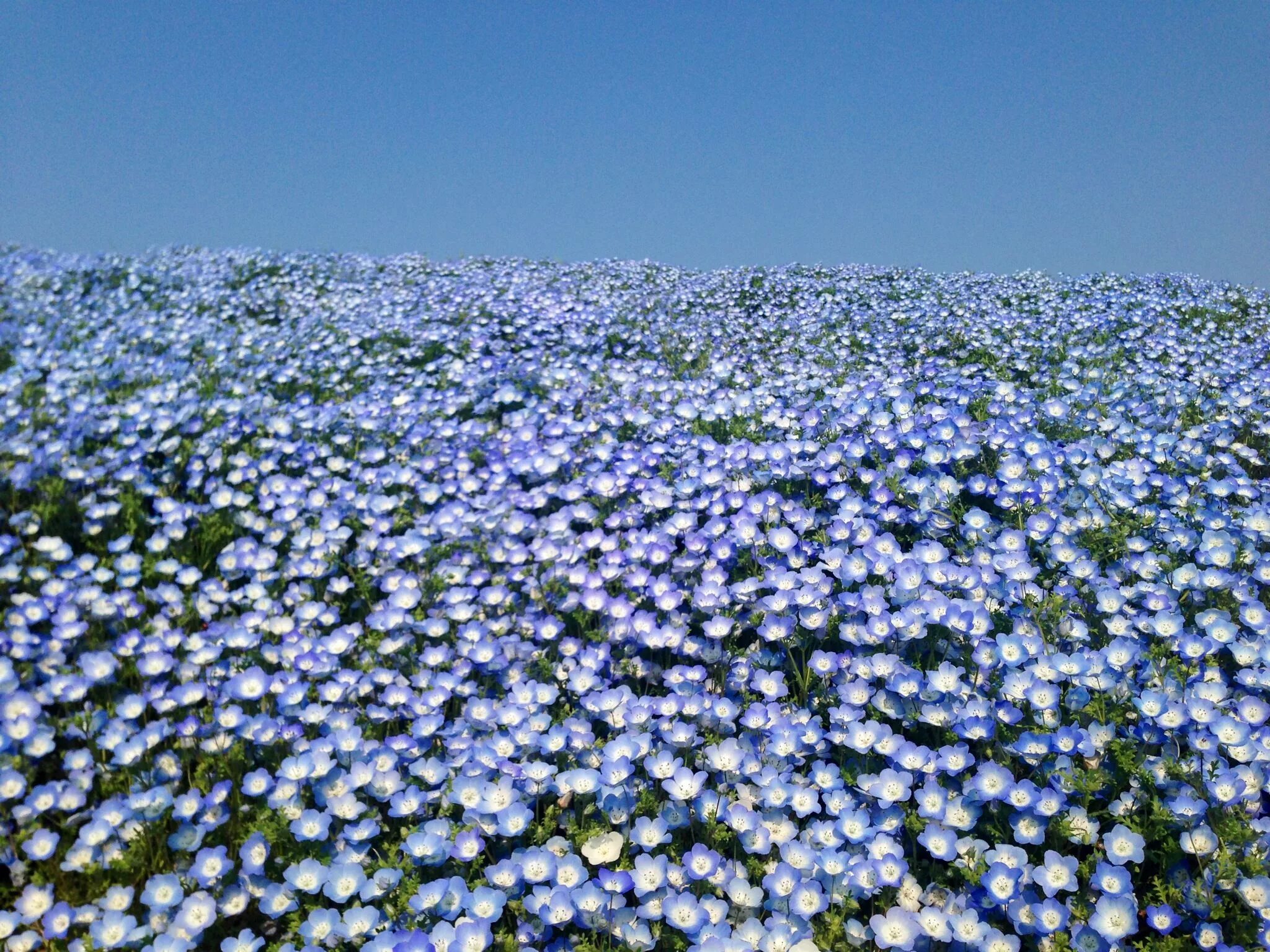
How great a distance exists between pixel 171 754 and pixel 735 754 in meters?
2.17

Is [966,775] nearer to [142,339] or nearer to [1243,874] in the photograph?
A: [1243,874]

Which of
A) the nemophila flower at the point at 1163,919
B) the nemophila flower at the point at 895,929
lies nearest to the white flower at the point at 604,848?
the nemophila flower at the point at 895,929

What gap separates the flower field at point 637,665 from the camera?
2.43 metres

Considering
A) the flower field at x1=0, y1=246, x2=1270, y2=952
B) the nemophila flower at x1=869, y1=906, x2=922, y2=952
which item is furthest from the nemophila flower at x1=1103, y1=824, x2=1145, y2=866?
the nemophila flower at x1=869, y1=906, x2=922, y2=952

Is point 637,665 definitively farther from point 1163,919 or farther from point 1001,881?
point 1163,919

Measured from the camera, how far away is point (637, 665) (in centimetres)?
352

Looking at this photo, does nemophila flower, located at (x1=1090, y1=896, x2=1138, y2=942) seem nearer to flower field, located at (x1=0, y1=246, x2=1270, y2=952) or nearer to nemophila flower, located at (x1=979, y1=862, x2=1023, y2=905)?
flower field, located at (x1=0, y1=246, x2=1270, y2=952)

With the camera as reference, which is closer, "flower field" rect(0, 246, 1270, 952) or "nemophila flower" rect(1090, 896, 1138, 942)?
"nemophila flower" rect(1090, 896, 1138, 942)

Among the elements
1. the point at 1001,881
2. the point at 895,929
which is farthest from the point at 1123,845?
the point at 895,929

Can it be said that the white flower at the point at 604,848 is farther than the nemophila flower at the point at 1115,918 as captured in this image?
Yes

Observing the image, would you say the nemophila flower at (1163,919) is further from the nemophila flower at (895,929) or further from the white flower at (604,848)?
the white flower at (604,848)

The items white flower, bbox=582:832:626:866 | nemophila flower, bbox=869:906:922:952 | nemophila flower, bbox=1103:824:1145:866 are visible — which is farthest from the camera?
white flower, bbox=582:832:626:866

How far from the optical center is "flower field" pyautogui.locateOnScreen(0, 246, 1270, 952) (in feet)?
7.96

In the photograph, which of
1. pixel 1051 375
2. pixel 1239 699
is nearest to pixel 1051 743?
pixel 1239 699
